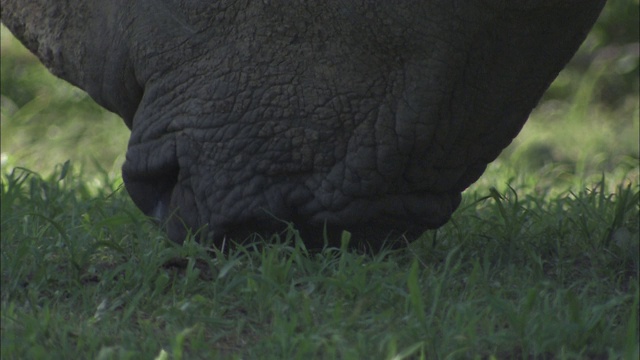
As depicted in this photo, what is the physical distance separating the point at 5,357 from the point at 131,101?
3.52 feet

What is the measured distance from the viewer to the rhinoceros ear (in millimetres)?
2934

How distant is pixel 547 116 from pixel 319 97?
16.2 ft

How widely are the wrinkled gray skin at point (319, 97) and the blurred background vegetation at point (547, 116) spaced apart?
303cm

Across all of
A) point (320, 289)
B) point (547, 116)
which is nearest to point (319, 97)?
point (320, 289)

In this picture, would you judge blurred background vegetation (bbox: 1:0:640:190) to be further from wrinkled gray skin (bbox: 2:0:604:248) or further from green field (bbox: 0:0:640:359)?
wrinkled gray skin (bbox: 2:0:604:248)

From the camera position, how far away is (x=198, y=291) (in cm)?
264

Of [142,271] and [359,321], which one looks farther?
[142,271]

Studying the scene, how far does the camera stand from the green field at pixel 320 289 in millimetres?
2250

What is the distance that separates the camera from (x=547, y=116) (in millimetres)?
7469

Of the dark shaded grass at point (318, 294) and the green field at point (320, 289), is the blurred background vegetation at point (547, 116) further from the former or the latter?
the dark shaded grass at point (318, 294)

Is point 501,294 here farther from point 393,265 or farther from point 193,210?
point 193,210

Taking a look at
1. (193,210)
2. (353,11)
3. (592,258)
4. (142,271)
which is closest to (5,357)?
(142,271)

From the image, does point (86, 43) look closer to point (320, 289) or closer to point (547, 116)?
point (320, 289)

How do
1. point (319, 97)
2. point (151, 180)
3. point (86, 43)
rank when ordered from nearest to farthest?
1. point (319, 97)
2. point (151, 180)
3. point (86, 43)
